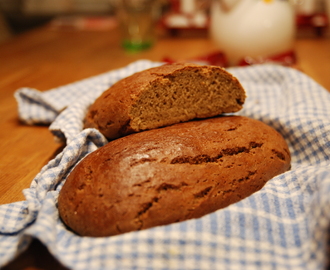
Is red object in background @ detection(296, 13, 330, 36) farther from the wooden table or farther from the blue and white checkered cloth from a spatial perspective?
the blue and white checkered cloth

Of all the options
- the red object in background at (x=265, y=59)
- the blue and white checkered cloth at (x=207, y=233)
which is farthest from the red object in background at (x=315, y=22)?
the blue and white checkered cloth at (x=207, y=233)

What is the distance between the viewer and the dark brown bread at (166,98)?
1.01 metres

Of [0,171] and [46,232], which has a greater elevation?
[46,232]

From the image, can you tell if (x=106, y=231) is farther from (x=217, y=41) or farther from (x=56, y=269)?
(x=217, y=41)

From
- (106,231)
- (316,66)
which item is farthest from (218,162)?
(316,66)

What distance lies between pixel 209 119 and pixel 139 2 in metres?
1.84

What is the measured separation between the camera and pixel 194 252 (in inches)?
27.6

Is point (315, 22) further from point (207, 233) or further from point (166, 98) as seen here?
point (207, 233)

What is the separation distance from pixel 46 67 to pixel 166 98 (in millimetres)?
1718

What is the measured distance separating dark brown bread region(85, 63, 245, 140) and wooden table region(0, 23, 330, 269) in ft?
1.20

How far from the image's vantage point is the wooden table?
3.69ft

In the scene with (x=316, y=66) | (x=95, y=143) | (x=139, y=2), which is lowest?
(x=316, y=66)

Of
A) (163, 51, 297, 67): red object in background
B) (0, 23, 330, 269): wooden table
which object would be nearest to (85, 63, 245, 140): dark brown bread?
(0, 23, 330, 269): wooden table

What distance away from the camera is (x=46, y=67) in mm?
2445
